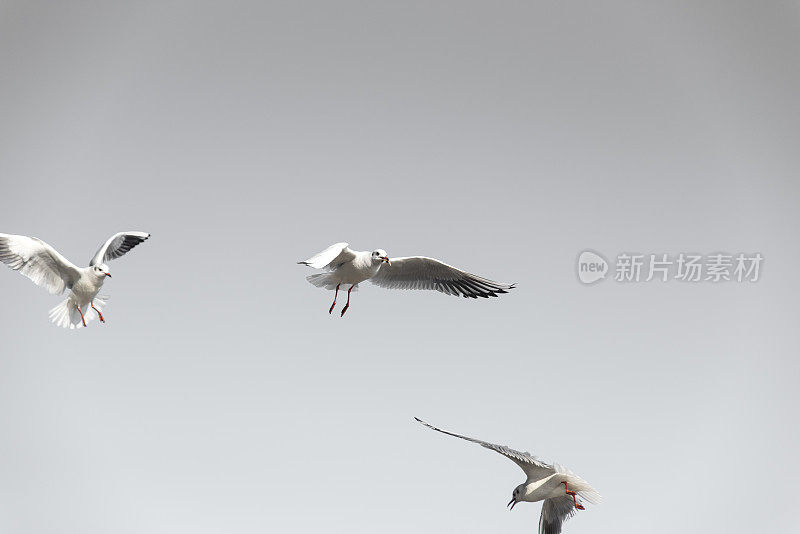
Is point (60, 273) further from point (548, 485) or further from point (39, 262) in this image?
point (548, 485)

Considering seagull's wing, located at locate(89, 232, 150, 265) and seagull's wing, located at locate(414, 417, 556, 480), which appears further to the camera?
seagull's wing, located at locate(89, 232, 150, 265)

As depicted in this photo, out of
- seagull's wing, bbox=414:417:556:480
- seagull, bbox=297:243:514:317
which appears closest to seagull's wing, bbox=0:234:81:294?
seagull, bbox=297:243:514:317

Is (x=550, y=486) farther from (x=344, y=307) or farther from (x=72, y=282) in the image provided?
(x=72, y=282)

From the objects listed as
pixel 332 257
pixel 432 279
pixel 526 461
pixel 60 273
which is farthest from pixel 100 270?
pixel 526 461

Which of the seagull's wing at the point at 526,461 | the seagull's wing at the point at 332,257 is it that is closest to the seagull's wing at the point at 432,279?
the seagull's wing at the point at 332,257

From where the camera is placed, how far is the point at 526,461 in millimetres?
5441

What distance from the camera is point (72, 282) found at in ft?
19.9

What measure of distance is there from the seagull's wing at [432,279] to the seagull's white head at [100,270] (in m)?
1.94

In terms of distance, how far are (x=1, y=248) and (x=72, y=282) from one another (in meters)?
0.54

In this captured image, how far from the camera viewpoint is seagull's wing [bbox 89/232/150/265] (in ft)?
20.9

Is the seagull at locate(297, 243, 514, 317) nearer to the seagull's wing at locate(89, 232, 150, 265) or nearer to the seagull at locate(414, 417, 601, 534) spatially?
the seagull at locate(414, 417, 601, 534)

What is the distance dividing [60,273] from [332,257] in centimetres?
234

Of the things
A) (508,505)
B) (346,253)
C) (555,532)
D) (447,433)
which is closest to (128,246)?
(346,253)

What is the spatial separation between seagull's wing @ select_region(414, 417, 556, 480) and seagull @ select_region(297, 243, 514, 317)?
1.14m
